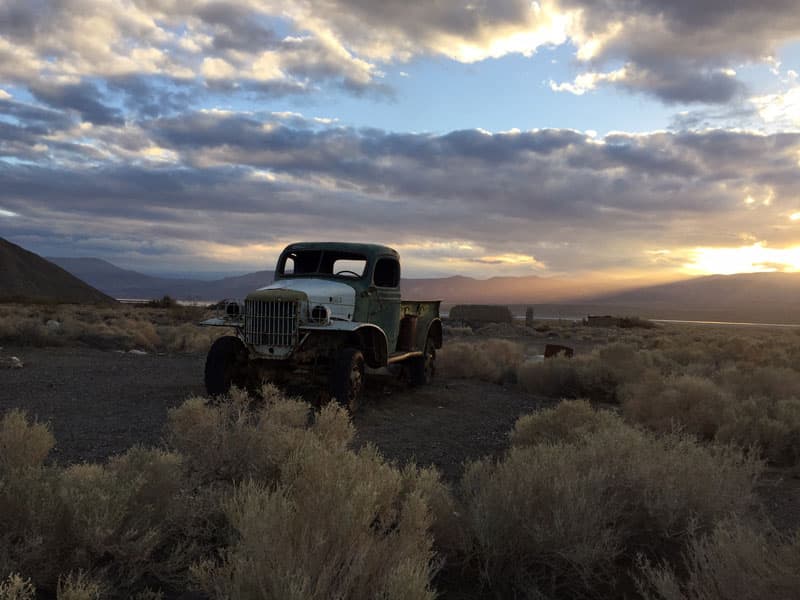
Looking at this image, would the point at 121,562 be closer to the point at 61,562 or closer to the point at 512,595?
the point at 61,562

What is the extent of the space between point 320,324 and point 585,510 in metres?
5.91

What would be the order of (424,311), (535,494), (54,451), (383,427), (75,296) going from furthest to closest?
(75,296) < (424,311) < (383,427) < (54,451) < (535,494)

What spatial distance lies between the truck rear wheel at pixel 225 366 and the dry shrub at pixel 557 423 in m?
4.69

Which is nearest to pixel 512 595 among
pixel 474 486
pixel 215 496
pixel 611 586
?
pixel 611 586

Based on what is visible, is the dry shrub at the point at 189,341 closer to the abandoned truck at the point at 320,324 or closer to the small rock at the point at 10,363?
the small rock at the point at 10,363

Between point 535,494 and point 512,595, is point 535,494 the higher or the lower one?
the higher one

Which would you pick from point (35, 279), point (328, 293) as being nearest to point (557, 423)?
point (328, 293)

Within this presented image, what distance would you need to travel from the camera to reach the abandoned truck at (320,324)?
30.5ft

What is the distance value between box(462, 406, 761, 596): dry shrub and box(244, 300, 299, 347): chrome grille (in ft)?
16.6

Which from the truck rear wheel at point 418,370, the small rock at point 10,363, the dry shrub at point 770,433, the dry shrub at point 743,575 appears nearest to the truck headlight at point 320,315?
the truck rear wheel at point 418,370

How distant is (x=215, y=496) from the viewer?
426cm

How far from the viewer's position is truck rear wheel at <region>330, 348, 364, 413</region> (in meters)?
9.05

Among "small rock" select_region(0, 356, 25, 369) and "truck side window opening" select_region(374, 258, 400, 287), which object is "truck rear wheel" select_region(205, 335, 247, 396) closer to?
"truck side window opening" select_region(374, 258, 400, 287)

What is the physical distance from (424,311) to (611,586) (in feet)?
31.4
